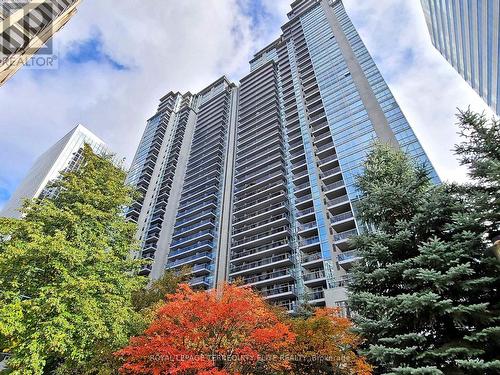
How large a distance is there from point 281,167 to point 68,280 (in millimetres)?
44206

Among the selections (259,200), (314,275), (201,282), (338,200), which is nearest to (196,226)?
(201,282)

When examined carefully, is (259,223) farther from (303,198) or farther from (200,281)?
(200,281)

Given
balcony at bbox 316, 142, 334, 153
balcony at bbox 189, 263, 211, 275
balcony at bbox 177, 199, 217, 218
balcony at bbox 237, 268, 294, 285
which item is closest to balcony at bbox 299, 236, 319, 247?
balcony at bbox 237, 268, 294, 285

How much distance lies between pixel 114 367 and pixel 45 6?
1219 inches

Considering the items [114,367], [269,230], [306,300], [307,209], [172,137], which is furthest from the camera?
[172,137]

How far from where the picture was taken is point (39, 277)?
35.0 feet

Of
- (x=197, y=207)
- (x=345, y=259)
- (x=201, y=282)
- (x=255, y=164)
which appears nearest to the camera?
(x=345, y=259)

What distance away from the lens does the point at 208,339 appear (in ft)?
40.8

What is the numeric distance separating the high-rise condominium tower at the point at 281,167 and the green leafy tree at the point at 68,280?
724 inches

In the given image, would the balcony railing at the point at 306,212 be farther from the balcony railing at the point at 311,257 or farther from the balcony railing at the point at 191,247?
the balcony railing at the point at 191,247

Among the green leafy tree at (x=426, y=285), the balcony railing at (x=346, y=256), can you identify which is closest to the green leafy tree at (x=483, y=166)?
the green leafy tree at (x=426, y=285)

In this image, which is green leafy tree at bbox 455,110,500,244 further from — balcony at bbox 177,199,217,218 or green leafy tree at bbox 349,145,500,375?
balcony at bbox 177,199,217,218

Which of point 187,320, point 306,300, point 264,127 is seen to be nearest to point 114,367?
point 187,320

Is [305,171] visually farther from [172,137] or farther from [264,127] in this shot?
[172,137]
